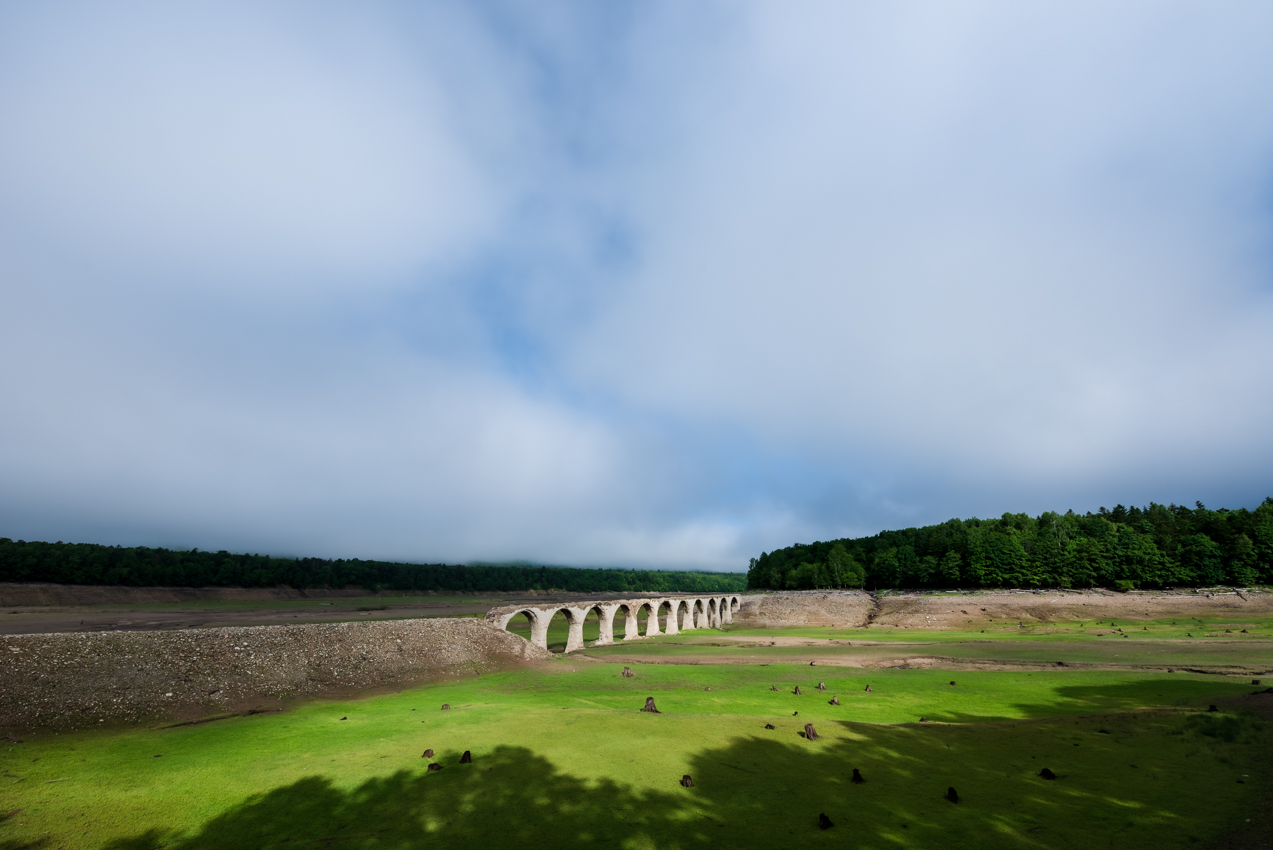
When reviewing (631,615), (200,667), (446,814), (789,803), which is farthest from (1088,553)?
(200,667)

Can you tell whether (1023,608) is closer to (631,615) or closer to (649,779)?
(631,615)

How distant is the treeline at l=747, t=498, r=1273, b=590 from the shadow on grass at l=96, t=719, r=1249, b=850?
109966 mm

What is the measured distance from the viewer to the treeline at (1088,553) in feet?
314

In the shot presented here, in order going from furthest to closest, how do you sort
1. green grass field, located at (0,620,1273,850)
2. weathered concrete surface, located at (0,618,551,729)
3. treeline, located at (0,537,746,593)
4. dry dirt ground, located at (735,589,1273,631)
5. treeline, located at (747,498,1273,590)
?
1. treeline, located at (0,537,746,593)
2. treeline, located at (747,498,1273,590)
3. dry dirt ground, located at (735,589,1273,631)
4. weathered concrete surface, located at (0,618,551,729)
5. green grass field, located at (0,620,1273,850)

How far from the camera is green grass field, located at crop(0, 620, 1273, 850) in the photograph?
12.4 meters

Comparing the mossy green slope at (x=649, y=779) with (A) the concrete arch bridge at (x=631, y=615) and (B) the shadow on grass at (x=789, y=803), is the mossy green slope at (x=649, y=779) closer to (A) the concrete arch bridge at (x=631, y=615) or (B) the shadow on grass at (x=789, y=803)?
(B) the shadow on grass at (x=789, y=803)

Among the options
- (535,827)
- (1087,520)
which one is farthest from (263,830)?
(1087,520)

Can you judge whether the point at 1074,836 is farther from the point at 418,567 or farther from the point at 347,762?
the point at 418,567

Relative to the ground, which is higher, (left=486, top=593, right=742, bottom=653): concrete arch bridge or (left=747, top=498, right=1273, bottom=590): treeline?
(left=747, top=498, right=1273, bottom=590): treeline

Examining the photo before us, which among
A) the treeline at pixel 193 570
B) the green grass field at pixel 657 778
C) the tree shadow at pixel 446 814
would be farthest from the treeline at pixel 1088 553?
the treeline at pixel 193 570

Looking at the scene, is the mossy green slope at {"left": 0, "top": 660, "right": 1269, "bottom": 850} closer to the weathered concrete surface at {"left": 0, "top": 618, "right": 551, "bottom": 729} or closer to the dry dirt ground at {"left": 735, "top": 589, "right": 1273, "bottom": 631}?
the weathered concrete surface at {"left": 0, "top": 618, "right": 551, "bottom": 729}

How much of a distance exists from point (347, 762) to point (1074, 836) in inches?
795

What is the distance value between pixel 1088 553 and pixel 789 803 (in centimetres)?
12154

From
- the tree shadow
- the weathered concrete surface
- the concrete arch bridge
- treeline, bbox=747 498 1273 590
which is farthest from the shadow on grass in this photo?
treeline, bbox=747 498 1273 590
